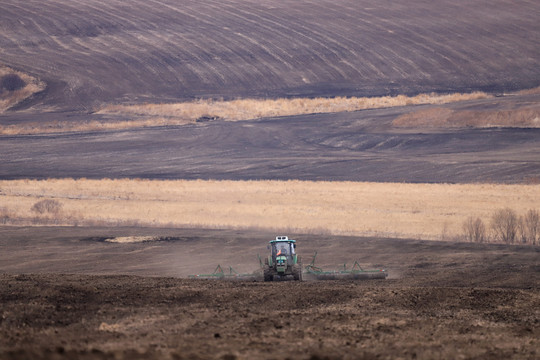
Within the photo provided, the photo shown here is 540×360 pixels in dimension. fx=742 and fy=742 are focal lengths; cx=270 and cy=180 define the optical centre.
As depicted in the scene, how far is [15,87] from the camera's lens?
74.7m

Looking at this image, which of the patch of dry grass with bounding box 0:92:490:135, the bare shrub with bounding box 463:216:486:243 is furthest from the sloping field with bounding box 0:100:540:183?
the bare shrub with bounding box 463:216:486:243

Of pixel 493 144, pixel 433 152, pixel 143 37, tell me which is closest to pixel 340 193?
pixel 433 152

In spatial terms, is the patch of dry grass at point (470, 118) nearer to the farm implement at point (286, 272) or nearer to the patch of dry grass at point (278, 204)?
the patch of dry grass at point (278, 204)

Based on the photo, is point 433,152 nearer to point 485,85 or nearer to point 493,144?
point 493,144

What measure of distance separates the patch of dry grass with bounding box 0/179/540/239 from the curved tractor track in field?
29.6 meters

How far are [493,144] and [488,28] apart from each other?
123 feet

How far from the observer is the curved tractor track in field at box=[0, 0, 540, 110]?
75875 millimetres

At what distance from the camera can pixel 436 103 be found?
67.1 m

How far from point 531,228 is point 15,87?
5781 cm

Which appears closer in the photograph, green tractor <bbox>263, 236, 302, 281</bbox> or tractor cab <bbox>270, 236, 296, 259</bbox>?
green tractor <bbox>263, 236, 302, 281</bbox>

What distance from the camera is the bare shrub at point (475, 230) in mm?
31848

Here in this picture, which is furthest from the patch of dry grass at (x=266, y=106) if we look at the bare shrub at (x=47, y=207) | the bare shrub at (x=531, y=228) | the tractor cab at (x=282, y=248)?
the tractor cab at (x=282, y=248)

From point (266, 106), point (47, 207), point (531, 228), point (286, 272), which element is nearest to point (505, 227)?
point (531, 228)

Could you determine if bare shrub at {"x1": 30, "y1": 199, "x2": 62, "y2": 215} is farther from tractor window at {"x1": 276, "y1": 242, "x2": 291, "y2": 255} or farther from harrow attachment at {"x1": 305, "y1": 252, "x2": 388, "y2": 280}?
harrow attachment at {"x1": 305, "y1": 252, "x2": 388, "y2": 280}
